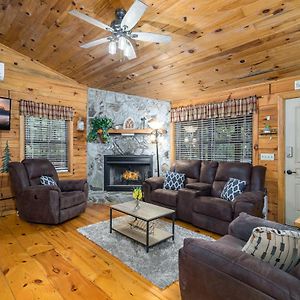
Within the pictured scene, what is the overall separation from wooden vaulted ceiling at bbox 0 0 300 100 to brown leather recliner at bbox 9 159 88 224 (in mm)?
2116

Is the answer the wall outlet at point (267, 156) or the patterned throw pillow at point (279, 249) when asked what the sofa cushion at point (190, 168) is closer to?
the wall outlet at point (267, 156)

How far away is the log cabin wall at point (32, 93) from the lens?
4.37m

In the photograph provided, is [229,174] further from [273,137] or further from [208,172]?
[273,137]

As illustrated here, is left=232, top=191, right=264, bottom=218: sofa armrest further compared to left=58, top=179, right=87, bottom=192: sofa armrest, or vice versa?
left=58, top=179, right=87, bottom=192: sofa armrest

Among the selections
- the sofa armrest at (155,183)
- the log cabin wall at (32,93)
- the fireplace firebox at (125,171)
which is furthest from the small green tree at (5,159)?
the sofa armrest at (155,183)

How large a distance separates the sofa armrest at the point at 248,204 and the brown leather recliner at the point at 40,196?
104 inches

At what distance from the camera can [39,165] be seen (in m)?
4.37

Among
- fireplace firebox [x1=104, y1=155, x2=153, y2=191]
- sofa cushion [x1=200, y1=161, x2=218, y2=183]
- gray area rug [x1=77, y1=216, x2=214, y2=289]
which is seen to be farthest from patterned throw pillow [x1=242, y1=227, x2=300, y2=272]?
fireplace firebox [x1=104, y1=155, x2=153, y2=191]

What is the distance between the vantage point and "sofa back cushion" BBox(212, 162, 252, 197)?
3963mm

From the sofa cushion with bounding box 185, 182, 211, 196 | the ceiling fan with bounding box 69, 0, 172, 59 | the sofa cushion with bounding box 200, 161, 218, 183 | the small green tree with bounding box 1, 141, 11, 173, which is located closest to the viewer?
the ceiling fan with bounding box 69, 0, 172, 59

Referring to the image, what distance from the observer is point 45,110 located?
186 inches

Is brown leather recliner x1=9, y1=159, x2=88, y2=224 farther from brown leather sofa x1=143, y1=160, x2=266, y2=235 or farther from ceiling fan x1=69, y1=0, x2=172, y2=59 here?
ceiling fan x1=69, y1=0, x2=172, y2=59

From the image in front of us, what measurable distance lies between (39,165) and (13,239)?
1.50 metres

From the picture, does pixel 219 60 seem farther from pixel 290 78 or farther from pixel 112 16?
pixel 112 16
